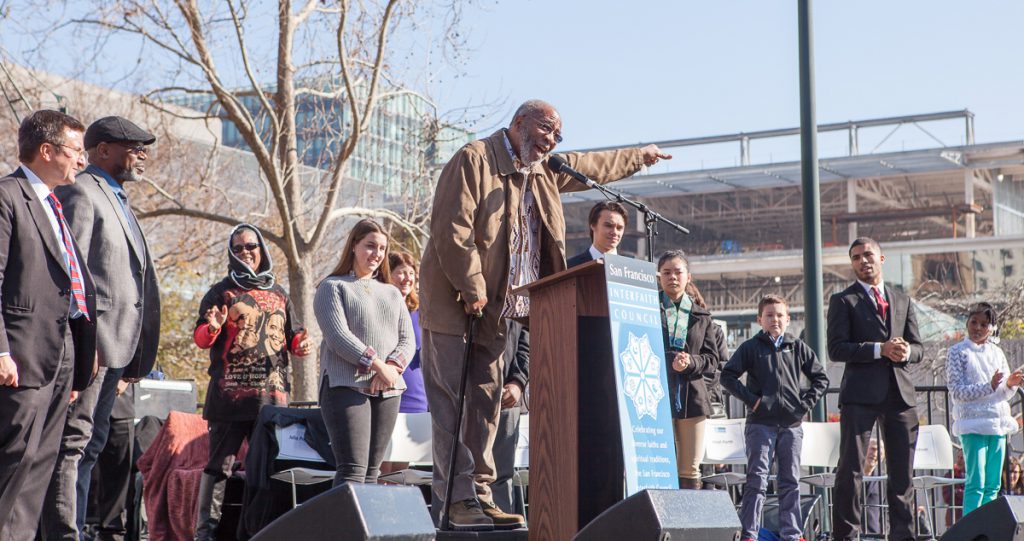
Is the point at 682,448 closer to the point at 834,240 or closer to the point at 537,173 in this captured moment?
the point at 537,173

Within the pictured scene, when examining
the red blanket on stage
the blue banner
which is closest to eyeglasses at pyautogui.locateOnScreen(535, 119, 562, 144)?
the blue banner

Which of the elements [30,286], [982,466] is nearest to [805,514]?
[982,466]

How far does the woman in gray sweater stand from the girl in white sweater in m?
4.44

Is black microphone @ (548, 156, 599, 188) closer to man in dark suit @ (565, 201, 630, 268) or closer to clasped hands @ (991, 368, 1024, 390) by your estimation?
man in dark suit @ (565, 201, 630, 268)

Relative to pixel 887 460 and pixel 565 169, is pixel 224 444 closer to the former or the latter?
pixel 565 169

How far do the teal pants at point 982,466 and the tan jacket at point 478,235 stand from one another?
4421 millimetres

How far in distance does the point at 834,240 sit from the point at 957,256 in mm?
5648

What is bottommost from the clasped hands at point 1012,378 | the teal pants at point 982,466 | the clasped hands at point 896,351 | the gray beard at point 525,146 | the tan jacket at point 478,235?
the teal pants at point 982,466

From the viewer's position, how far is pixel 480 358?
5.91 m

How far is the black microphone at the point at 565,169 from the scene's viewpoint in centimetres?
584

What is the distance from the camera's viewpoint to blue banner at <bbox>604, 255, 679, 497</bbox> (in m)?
5.20

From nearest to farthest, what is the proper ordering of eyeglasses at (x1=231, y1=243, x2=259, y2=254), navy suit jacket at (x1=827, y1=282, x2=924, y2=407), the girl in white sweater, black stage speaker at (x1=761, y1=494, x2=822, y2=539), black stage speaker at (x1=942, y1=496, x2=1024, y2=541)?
black stage speaker at (x1=942, y1=496, x2=1024, y2=541) → eyeglasses at (x1=231, y1=243, x2=259, y2=254) → navy suit jacket at (x1=827, y1=282, x2=924, y2=407) → the girl in white sweater → black stage speaker at (x1=761, y1=494, x2=822, y2=539)

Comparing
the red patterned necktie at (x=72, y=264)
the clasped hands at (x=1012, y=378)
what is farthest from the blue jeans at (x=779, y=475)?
the red patterned necktie at (x=72, y=264)

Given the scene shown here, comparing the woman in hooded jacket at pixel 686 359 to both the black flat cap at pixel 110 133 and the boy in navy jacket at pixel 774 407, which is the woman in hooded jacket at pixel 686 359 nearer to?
the boy in navy jacket at pixel 774 407
